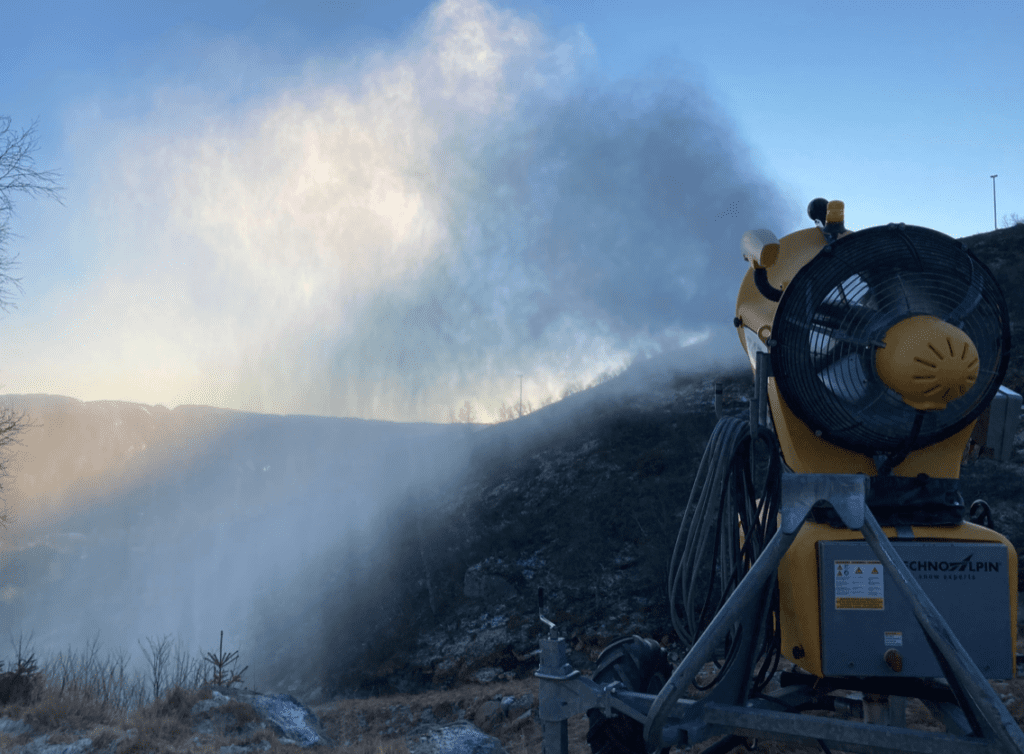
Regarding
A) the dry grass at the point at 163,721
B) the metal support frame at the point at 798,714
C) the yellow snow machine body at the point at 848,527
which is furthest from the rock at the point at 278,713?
the metal support frame at the point at 798,714

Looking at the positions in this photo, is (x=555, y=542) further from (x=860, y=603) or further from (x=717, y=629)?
(x=717, y=629)

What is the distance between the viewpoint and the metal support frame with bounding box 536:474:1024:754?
206 centimetres

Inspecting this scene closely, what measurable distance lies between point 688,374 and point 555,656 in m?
20.7

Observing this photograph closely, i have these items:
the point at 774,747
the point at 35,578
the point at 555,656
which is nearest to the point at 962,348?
the point at 555,656

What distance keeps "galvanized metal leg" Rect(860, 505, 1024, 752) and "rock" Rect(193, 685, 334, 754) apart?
18.1ft

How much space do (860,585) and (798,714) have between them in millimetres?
531

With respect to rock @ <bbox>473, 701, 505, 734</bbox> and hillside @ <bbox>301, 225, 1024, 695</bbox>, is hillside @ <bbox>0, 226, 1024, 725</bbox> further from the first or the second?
rock @ <bbox>473, 701, 505, 734</bbox>

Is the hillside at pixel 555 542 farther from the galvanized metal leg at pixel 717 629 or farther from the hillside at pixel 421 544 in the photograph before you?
the galvanized metal leg at pixel 717 629

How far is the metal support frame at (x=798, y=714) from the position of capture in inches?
81.1

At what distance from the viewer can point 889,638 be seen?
2.52 m

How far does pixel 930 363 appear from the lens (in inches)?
96.9

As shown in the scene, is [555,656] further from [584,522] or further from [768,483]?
[584,522]

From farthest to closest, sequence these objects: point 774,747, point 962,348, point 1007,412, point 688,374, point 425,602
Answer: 1. point 688,374
2. point 425,602
3. point 774,747
4. point 1007,412
5. point 962,348

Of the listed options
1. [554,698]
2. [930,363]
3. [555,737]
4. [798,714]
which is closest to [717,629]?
[798,714]
